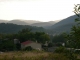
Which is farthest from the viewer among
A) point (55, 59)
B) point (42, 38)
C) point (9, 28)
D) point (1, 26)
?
point (1, 26)

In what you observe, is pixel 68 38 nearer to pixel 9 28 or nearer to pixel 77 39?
pixel 77 39

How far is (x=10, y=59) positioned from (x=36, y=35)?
40.1 meters

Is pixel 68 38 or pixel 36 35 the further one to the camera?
pixel 36 35

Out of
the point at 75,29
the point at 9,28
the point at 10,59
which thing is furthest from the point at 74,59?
the point at 9,28

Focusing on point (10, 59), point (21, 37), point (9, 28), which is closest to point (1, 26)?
point (9, 28)

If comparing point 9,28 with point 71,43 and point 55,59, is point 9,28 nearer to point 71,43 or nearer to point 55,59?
point 55,59

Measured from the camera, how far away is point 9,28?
17788 centimetres

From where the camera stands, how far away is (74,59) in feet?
24.8

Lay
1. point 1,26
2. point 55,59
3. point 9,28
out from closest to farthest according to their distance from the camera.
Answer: point 55,59 < point 9,28 < point 1,26

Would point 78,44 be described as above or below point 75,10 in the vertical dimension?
below

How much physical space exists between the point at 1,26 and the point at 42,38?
5296 inches

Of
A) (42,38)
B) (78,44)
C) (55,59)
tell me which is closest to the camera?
(78,44)

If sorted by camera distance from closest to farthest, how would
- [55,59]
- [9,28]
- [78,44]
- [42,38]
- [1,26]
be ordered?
[78,44] < [55,59] < [42,38] < [9,28] < [1,26]

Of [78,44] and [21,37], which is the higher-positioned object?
[78,44]
